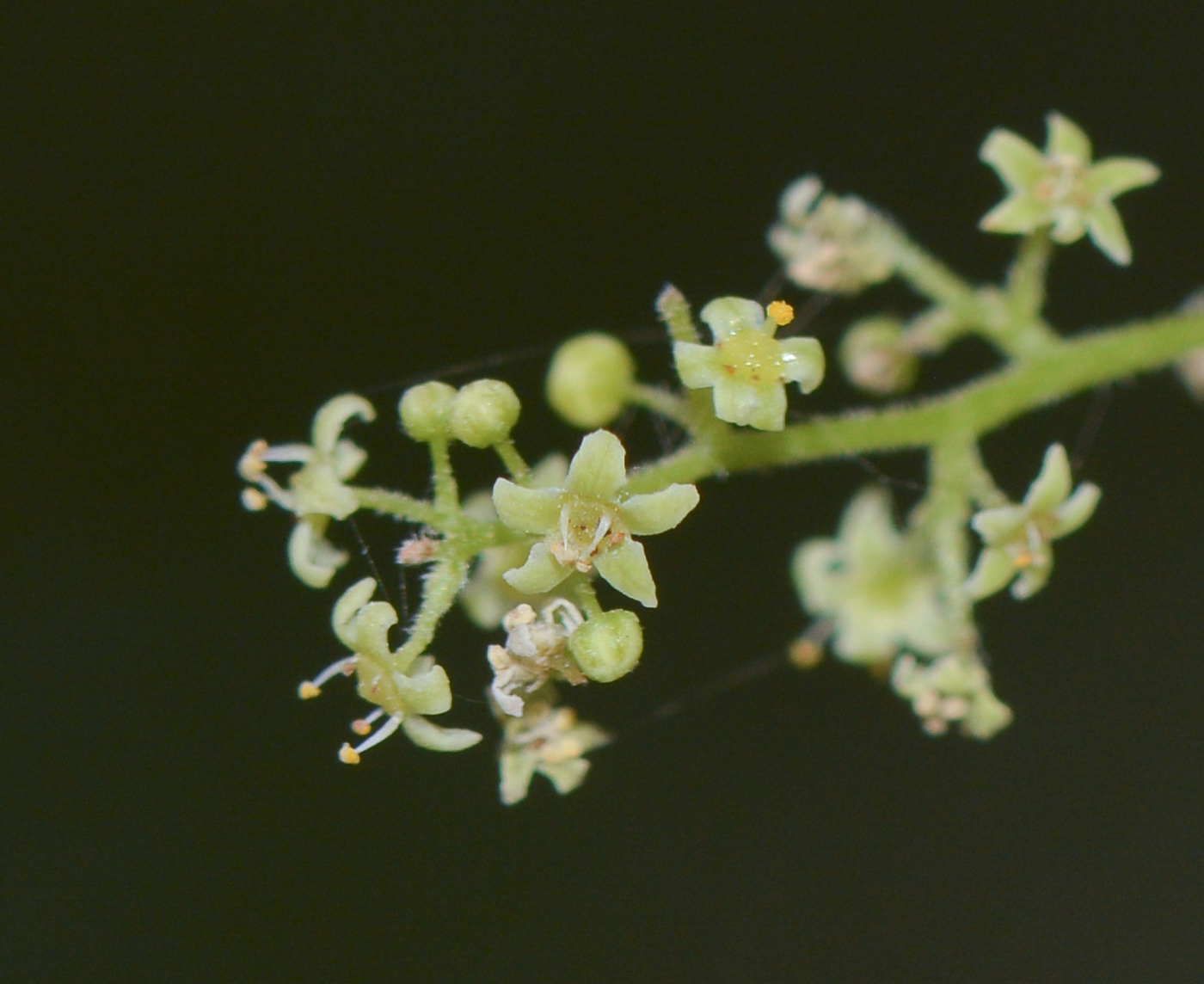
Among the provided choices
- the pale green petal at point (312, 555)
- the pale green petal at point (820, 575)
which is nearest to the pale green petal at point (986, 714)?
the pale green petal at point (820, 575)

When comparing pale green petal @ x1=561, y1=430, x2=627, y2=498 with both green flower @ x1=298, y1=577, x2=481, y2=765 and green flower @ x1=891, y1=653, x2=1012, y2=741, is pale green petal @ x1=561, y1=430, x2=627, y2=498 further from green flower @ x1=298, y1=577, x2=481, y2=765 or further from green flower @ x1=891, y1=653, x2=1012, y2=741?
green flower @ x1=891, y1=653, x2=1012, y2=741

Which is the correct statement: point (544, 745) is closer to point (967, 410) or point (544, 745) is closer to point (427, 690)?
point (427, 690)

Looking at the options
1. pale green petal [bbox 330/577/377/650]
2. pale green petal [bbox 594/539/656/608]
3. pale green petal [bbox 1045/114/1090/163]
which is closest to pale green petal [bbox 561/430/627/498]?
pale green petal [bbox 594/539/656/608]

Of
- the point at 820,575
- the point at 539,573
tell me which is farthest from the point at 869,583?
the point at 539,573

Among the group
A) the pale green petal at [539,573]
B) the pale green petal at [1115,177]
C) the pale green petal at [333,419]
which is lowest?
the pale green petal at [539,573]

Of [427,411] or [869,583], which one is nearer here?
[427,411]

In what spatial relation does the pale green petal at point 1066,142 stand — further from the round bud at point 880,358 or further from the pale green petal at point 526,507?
the pale green petal at point 526,507
